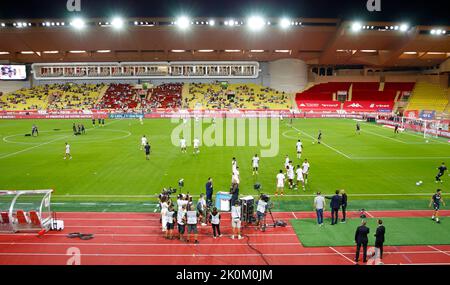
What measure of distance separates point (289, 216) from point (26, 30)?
183 feet

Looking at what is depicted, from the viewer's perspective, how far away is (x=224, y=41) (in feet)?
191

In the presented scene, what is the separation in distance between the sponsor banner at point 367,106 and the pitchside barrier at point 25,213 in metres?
62.5

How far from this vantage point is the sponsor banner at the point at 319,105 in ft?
224

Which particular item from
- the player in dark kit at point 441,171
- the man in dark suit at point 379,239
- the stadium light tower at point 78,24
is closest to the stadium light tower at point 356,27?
the player in dark kit at point 441,171

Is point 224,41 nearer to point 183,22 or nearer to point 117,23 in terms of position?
point 183,22

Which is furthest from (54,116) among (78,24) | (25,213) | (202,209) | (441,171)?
(441,171)

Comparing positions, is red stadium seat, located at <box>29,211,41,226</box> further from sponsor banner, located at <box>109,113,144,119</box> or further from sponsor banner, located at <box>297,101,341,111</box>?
sponsor banner, located at <box>297,101,341,111</box>

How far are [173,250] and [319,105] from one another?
2451 inches

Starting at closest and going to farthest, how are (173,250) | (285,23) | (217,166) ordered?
(173,250) → (217,166) → (285,23)

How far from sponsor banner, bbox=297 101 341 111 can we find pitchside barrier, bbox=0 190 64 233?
196 feet

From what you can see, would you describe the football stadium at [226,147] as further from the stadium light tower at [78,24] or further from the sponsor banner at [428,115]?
the sponsor banner at [428,115]

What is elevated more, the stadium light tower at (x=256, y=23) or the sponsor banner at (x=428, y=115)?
the stadium light tower at (x=256, y=23)

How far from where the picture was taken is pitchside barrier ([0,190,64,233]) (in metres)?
12.9
